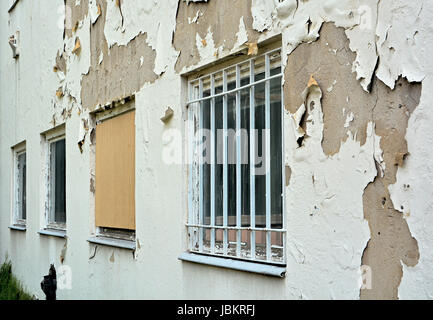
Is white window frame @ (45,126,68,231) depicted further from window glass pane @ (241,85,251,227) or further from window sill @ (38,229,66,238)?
window glass pane @ (241,85,251,227)

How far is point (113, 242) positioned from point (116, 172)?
2.16 ft

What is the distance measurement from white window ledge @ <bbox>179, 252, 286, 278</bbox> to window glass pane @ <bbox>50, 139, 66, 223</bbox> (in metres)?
3.37

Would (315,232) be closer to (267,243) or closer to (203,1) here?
(267,243)

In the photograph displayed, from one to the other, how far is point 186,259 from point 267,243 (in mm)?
857

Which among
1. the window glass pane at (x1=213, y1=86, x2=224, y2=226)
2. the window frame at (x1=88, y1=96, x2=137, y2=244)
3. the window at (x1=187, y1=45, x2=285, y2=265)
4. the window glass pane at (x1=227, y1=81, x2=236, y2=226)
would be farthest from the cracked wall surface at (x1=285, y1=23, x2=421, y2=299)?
the window frame at (x1=88, y1=96, x2=137, y2=244)

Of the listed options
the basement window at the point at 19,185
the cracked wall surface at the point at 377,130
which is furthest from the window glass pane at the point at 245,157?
the basement window at the point at 19,185

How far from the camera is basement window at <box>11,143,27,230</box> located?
9.31m

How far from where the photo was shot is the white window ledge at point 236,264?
316 cm

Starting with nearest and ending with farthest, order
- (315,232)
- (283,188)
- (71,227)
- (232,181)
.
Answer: (315,232)
(283,188)
(232,181)
(71,227)

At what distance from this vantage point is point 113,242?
5238 mm

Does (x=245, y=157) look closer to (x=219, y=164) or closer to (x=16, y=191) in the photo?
(x=219, y=164)

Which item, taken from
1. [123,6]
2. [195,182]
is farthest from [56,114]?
[195,182]

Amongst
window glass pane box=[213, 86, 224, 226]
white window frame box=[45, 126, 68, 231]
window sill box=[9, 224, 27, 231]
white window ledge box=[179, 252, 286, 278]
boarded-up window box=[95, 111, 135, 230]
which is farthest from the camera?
window sill box=[9, 224, 27, 231]

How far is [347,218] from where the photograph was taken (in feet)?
8.90
